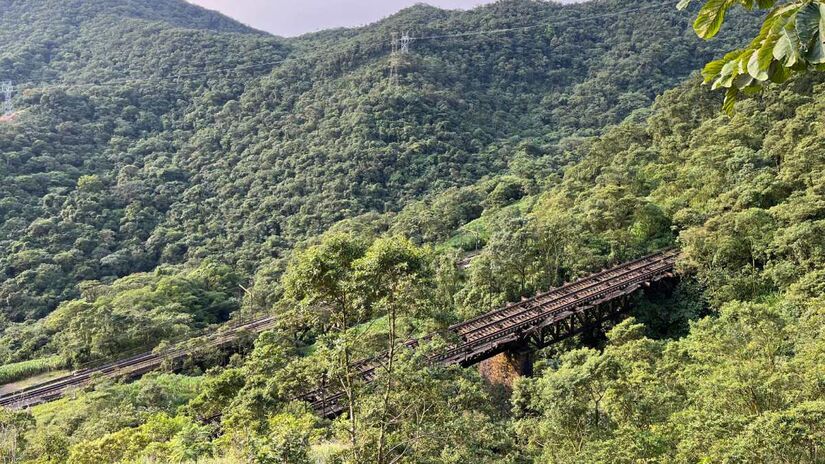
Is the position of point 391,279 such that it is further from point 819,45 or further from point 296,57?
point 296,57

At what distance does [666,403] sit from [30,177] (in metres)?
61.5

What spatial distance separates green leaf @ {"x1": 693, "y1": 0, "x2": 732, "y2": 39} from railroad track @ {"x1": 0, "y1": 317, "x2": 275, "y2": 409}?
88.7 feet

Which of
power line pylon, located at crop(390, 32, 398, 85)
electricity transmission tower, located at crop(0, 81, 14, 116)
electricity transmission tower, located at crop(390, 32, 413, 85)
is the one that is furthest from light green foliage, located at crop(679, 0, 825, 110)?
electricity transmission tower, located at crop(0, 81, 14, 116)

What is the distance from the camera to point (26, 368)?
90.0 ft

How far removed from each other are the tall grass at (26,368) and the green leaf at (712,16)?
33.6 m

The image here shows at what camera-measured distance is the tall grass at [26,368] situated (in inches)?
1057

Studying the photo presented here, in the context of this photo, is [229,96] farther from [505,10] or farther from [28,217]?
[505,10]

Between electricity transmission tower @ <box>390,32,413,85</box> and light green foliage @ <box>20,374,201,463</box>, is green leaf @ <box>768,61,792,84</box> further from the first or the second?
electricity transmission tower @ <box>390,32,413,85</box>

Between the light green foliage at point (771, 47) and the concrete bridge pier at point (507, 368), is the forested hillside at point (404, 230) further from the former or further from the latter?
the light green foliage at point (771, 47)

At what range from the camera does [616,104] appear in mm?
69500

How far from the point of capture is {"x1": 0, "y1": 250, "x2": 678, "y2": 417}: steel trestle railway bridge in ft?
57.0

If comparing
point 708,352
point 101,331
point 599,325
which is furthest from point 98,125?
point 708,352

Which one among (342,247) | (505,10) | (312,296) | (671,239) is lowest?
(671,239)

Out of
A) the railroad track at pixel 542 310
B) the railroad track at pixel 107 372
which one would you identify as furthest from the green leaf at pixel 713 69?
the railroad track at pixel 107 372
